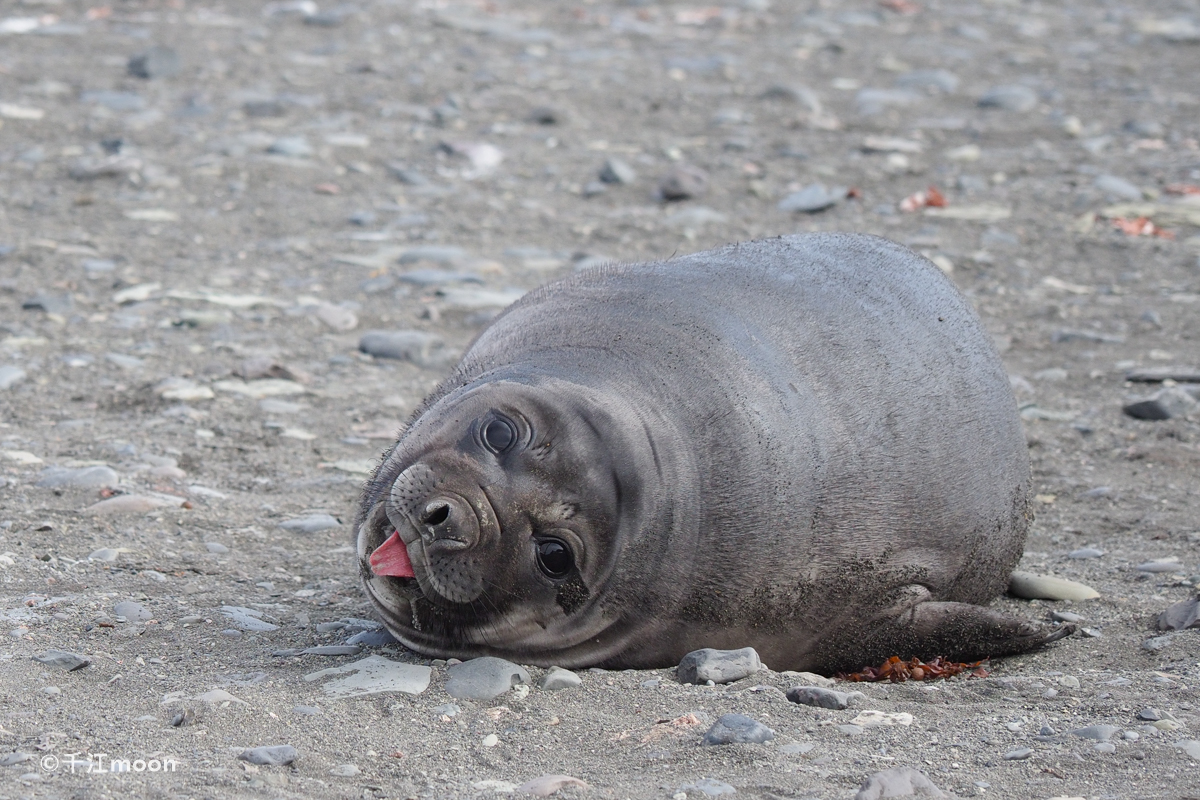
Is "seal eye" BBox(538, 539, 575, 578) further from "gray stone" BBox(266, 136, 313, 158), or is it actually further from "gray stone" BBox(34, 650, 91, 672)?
"gray stone" BBox(266, 136, 313, 158)

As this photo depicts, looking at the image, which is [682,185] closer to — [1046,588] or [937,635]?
[1046,588]

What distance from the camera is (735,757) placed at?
10.3 feet

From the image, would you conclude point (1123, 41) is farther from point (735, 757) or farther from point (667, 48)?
point (735, 757)

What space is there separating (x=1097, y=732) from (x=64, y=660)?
2265mm

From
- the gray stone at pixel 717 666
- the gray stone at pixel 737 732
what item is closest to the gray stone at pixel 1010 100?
the gray stone at pixel 717 666

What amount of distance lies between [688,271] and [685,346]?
1.66 feet

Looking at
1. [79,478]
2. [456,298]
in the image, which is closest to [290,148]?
[456,298]

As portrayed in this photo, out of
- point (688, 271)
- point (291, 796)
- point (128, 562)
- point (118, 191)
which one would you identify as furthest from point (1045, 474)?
point (118, 191)

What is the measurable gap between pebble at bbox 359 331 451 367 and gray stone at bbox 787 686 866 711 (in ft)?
10.7

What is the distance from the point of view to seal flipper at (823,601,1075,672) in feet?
13.4

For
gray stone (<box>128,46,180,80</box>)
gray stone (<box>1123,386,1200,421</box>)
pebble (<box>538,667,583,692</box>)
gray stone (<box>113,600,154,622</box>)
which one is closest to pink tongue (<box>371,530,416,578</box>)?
pebble (<box>538,667,583,692</box>)

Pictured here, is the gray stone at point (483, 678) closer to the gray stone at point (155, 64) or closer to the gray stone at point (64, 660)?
the gray stone at point (64, 660)

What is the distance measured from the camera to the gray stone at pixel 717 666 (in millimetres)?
3658

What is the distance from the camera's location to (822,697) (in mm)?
3514
